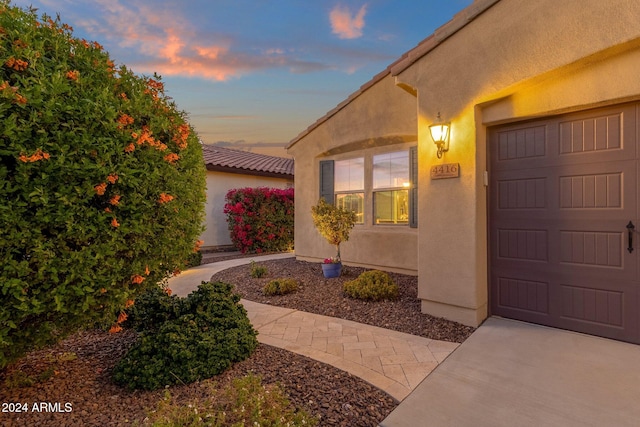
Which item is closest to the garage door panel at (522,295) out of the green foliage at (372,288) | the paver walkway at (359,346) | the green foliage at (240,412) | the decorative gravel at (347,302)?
the decorative gravel at (347,302)

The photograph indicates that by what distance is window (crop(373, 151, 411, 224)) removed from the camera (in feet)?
23.2

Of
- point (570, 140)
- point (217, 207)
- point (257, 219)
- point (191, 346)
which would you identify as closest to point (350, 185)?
point (257, 219)

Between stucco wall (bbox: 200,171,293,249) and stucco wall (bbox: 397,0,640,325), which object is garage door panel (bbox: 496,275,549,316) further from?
stucco wall (bbox: 200,171,293,249)

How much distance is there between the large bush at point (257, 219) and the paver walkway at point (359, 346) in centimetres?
672

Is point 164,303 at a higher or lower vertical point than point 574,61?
lower

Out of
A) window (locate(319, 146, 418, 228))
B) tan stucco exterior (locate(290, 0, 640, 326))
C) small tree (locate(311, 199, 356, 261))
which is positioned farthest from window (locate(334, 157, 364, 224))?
tan stucco exterior (locate(290, 0, 640, 326))

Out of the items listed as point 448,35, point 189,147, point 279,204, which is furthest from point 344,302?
point 279,204

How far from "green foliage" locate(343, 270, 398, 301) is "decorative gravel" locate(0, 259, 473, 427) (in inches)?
35.8

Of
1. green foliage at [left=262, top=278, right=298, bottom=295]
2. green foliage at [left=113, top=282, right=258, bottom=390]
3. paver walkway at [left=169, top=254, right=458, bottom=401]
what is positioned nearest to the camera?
green foliage at [left=113, top=282, right=258, bottom=390]

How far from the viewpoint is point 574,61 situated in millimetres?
3314

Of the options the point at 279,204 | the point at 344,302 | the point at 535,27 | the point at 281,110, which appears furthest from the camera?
the point at 279,204

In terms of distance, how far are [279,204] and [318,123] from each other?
14.7 feet

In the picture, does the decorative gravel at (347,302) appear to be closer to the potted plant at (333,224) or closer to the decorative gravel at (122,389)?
the decorative gravel at (122,389)

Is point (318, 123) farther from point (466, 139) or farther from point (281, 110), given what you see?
point (466, 139)
